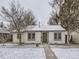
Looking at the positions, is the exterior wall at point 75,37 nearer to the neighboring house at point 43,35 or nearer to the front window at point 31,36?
the neighboring house at point 43,35

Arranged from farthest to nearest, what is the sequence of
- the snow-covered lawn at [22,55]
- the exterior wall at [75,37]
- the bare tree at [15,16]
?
the exterior wall at [75,37] → the bare tree at [15,16] → the snow-covered lawn at [22,55]

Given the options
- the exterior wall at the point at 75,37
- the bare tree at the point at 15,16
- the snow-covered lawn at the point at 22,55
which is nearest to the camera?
the snow-covered lawn at the point at 22,55

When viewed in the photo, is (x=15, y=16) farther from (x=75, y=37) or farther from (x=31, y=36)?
(x=75, y=37)

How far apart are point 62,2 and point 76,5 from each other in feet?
16.6

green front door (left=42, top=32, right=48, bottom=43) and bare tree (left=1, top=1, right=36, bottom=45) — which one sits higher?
bare tree (left=1, top=1, right=36, bottom=45)

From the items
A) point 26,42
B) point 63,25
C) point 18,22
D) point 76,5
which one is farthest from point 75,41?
point 18,22

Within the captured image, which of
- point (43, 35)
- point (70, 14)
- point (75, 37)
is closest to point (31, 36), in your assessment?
point (43, 35)

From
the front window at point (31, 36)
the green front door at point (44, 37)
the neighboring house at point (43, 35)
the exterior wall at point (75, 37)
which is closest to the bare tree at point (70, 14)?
the neighboring house at point (43, 35)

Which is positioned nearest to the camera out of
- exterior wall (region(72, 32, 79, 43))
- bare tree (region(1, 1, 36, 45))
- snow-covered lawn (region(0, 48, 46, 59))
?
snow-covered lawn (region(0, 48, 46, 59))

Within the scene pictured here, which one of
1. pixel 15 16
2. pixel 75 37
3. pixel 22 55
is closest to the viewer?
pixel 22 55

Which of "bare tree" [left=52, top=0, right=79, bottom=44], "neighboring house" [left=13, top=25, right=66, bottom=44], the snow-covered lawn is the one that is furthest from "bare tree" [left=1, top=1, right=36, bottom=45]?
the snow-covered lawn

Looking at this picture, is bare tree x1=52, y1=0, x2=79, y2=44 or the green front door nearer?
the green front door

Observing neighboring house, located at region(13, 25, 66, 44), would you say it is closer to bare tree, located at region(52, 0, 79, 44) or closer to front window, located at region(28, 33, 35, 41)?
front window, located at region(28, 33, 35, 41)

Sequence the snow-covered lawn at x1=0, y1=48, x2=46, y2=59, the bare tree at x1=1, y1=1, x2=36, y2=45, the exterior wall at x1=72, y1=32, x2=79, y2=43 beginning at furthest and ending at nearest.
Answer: the exterior wall at x1=72, y1=32, x2=79, y2=43, the bare tree at x1=1, y1=1, x2=36, y2=45, the snow-covered lawn at x1=0, y1=48, x2=46, y2=59
